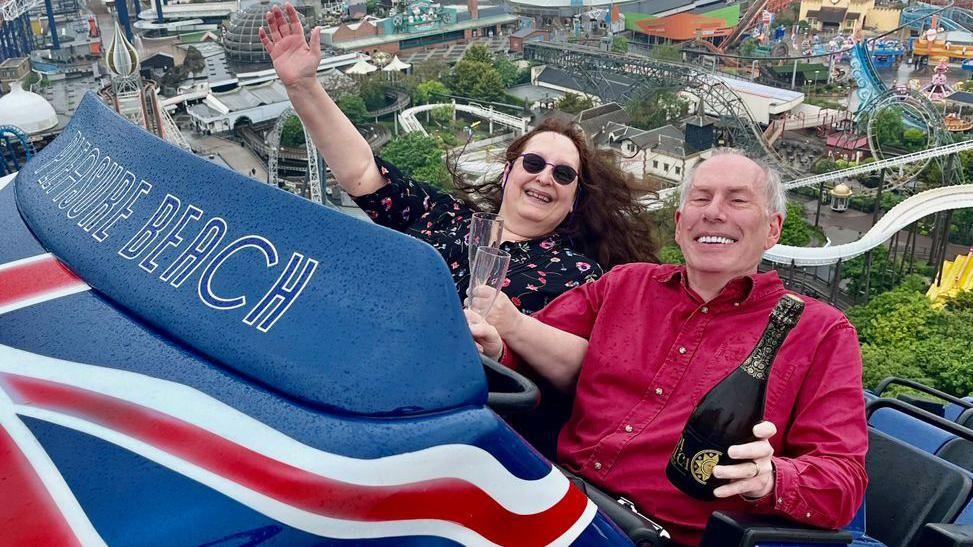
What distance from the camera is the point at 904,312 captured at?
16656 millimetres

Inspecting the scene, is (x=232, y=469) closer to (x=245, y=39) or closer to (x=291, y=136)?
(x=291, y=136)

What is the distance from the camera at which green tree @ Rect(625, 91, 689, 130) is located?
3656 centimetres

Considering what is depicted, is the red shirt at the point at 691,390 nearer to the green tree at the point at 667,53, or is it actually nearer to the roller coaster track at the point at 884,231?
the roller coaster track at the point at 884,231

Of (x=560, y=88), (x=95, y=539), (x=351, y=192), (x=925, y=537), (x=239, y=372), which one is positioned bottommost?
(x=560, y=88)

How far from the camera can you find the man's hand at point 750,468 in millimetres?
1727

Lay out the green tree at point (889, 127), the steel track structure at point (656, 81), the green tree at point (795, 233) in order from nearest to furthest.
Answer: the green tree at point (795, 233) → the green tree at point (889, 127) → the steel track structure at point (656, 81)

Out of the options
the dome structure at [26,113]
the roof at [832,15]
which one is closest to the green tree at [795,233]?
the dome structure at [26,113]

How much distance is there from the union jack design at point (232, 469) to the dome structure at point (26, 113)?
3065 centimetres

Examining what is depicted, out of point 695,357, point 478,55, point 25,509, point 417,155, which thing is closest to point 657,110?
point 478,55

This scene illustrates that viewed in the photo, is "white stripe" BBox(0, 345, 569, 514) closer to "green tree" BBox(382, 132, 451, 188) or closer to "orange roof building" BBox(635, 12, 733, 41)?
"green tree" BBox(382, 132, 451, 188)

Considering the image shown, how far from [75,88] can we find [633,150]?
27704mm

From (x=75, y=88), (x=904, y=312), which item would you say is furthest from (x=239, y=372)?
(x=75, y=88)

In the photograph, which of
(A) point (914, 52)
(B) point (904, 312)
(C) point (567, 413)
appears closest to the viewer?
(C) point (567, 413)

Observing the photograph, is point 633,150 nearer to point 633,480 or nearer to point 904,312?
point 904,312
